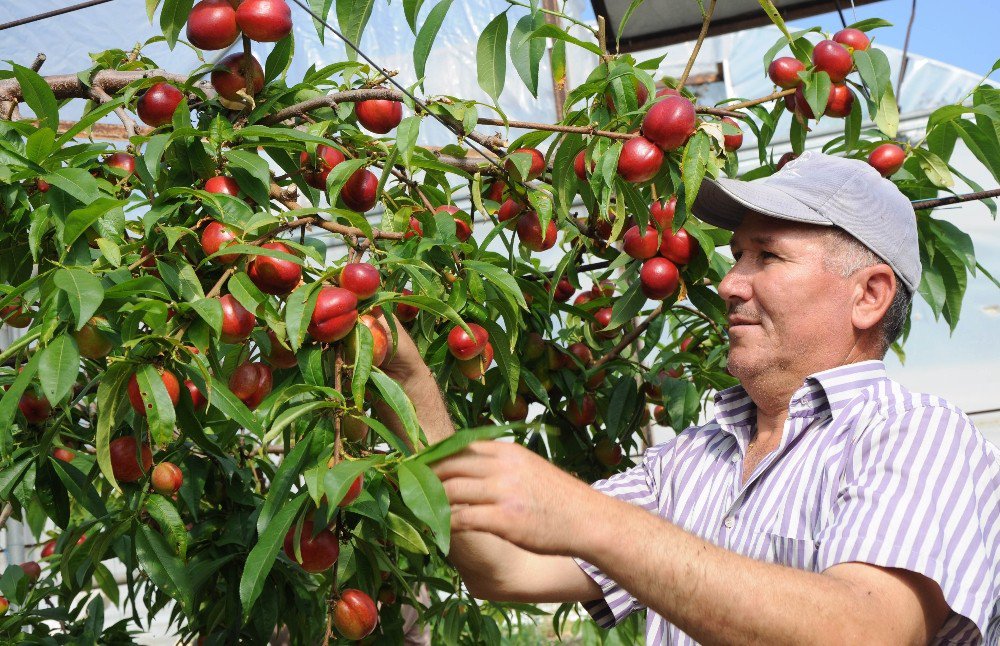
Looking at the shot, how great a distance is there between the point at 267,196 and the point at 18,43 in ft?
7.42

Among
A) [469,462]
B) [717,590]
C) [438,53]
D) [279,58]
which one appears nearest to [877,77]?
[279,58]

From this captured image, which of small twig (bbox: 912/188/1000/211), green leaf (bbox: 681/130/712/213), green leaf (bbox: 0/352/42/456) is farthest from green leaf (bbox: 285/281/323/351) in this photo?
small twig (bbox: 912/188/1000/211)

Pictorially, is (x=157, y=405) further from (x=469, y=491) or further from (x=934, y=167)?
(x=934, y=167)

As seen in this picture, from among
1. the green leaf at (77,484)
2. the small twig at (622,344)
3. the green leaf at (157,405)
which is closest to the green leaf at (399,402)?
the green leaf at (157,405)

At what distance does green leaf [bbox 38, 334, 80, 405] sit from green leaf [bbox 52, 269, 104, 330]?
0.17 ft

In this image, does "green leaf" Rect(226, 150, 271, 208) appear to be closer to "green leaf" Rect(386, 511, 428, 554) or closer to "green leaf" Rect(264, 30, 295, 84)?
"green leaf" Rect(264, 30, 295, 84)

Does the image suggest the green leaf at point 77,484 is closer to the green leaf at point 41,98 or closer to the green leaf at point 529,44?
the green leaf at point 41,98

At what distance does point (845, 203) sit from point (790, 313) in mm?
185

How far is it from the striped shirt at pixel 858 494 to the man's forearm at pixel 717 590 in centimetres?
13

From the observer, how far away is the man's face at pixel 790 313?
1.51 m

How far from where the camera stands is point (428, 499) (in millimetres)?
963

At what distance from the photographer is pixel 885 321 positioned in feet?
5.17

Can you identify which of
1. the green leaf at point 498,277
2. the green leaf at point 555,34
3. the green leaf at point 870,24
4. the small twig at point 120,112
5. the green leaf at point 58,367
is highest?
the green leaf at point 870,24

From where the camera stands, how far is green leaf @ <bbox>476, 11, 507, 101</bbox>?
6.04ft
